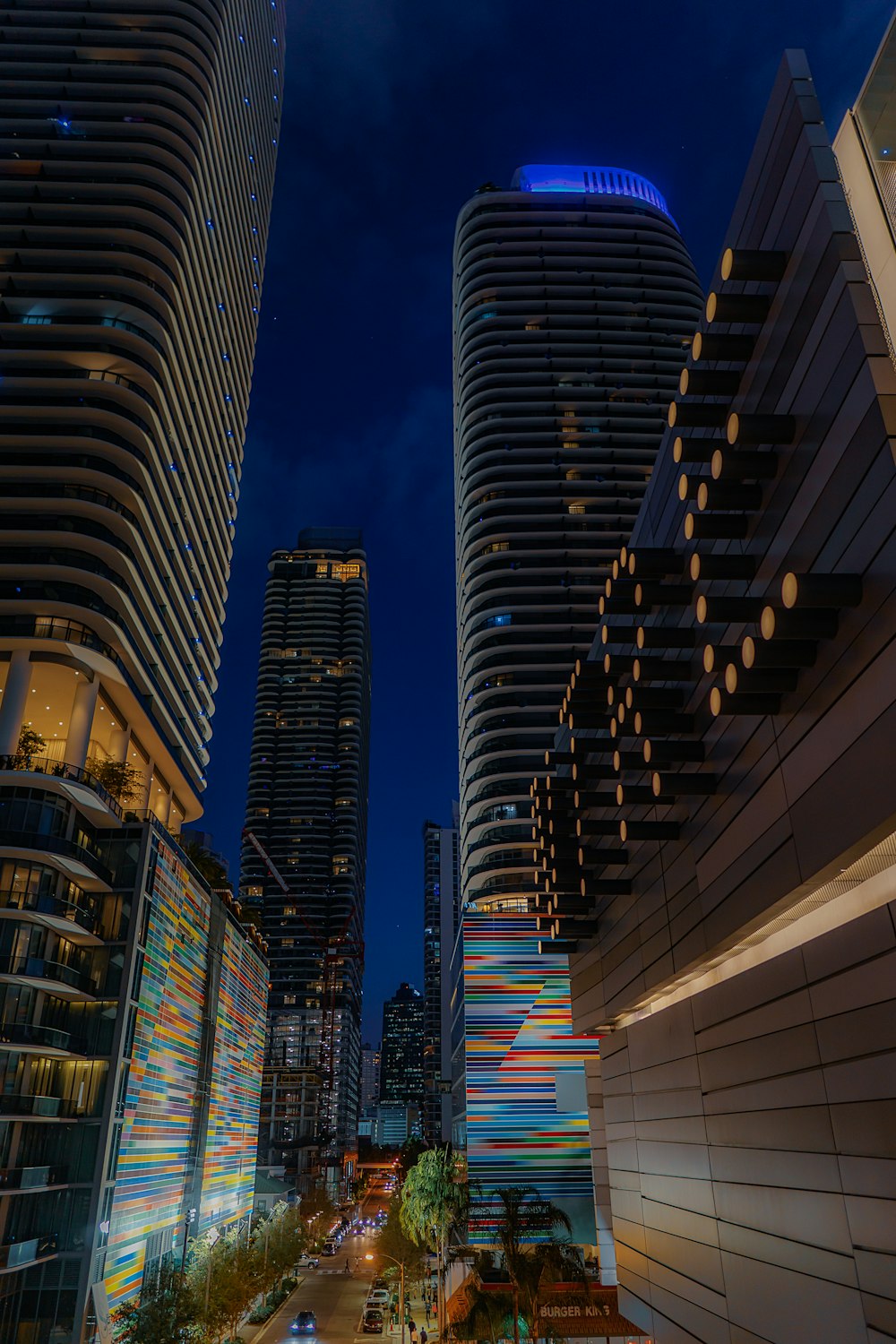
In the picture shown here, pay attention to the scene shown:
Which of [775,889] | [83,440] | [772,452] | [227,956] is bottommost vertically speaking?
[775,889]

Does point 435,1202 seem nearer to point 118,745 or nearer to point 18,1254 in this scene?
point 18,1254

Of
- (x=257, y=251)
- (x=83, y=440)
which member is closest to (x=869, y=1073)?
(x=83, y=440)

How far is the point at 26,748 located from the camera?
48375mm

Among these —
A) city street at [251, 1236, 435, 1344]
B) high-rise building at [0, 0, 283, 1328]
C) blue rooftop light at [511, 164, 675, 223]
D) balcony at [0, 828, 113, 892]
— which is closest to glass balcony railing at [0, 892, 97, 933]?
high-rise building at [0, 0, 283, 1328]

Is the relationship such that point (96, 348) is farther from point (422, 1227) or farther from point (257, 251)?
point (422, 1227)

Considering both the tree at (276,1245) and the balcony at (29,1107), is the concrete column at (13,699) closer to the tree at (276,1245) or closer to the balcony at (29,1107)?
the balcony at (29,1107)

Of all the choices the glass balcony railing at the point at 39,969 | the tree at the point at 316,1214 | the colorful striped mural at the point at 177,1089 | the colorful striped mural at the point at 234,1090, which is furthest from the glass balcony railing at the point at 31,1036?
the tree at the point at 316,1214

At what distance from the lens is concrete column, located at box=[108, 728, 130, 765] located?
5662 centimetres

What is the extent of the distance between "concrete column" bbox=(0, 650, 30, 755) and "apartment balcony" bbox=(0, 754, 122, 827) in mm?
1024

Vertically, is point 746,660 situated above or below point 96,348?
below

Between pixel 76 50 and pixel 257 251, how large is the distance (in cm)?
2632

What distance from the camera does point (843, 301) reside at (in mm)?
10195

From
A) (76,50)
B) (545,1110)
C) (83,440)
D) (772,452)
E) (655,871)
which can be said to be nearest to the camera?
(772,452)

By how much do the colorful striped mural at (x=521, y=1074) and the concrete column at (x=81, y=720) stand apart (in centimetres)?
4237
